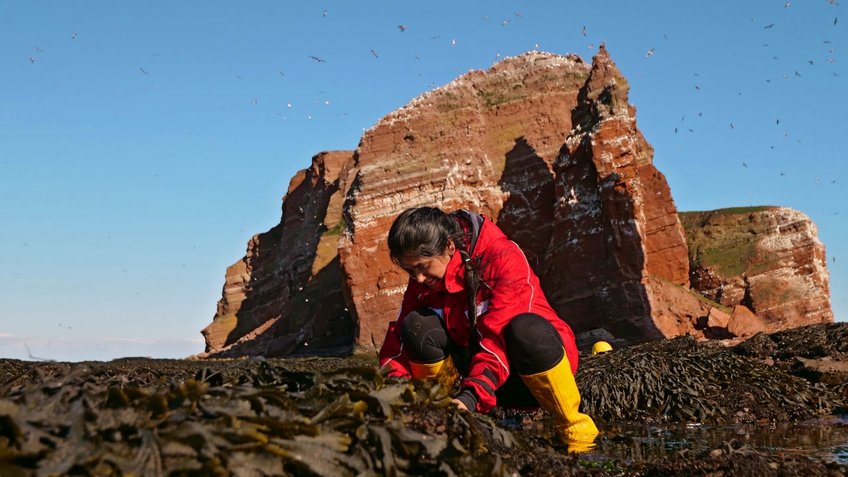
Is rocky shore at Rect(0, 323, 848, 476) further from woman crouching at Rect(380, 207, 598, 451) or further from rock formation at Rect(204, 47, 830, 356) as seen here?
rock formation at Rect(204, 47, 830, 356)

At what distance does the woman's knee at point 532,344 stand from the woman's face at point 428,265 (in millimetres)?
684

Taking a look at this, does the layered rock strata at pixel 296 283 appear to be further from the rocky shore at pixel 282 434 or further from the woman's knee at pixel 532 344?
the rocky shore at pixel 282 434

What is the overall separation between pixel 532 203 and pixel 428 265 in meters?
31.4

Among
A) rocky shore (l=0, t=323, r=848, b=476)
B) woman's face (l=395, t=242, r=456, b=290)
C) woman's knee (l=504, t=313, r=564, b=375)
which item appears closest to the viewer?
rocky shore (l=0, t=323, r=848, b=476)

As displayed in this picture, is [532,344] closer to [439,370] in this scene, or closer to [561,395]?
[561,395]

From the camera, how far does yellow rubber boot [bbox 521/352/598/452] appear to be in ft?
15.4

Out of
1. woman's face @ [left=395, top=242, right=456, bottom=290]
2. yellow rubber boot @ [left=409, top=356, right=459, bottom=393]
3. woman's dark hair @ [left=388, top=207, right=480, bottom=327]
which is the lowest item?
yellow rubber boot @ [left=409, top=356, right=459, bottom=393]

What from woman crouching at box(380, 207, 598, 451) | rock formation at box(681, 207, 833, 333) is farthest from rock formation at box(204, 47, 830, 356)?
woman crouching at box(380, 207, 598, 451)

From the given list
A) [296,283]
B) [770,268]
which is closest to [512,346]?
[770,268]

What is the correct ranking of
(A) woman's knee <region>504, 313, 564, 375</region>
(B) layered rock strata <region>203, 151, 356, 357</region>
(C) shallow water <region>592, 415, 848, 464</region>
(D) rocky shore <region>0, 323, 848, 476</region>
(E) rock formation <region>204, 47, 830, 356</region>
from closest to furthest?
(D) rocky shore <region>0, 323, 848, 476</region>, (A) woman's knee <region>504, 313, 564, 375</region>, (C) shallow water <region>592, 415, 848, 464</region>, (E) rock formation <region>204, 47, 830, 356</region>, (B) layered rock strata <region>203, 151, 356, 357</region>

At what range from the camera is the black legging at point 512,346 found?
4.59 meters

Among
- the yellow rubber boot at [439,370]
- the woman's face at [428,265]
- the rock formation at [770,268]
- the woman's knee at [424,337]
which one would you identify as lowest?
the yellow rubber boot at [439,370]

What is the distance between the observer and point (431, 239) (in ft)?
16.1

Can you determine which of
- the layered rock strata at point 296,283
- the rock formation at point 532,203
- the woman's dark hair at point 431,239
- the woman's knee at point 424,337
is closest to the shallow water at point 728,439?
the woman's knee at point 424,337
